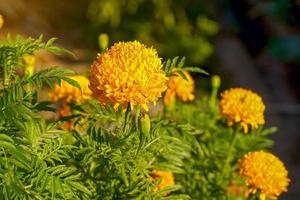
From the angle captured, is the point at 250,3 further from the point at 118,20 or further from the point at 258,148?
the point at 258,148

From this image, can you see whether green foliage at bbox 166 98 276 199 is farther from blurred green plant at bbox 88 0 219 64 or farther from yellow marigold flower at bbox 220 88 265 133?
blurred green plant at bbox 88 0 219 64

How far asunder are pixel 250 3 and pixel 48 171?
505 cm

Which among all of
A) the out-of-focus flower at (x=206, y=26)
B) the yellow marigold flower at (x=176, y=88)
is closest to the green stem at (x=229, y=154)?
the yellow marigold flower at (x=176, y=88)

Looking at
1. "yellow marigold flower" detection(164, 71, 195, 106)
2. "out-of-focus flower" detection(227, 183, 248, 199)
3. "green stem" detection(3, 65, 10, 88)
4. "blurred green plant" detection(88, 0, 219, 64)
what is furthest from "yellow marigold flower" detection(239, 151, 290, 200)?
"blurred green plant" detection(88, 0, 219, 64)

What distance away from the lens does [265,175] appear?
2242 mm

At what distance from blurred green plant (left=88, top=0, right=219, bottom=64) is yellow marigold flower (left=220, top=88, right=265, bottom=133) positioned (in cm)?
377

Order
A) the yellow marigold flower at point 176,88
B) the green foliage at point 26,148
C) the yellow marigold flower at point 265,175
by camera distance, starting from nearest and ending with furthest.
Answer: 1. the green foliage at point 26,148
2. the yellow marigold flower at point 265,175
3. the yellow marigold flower at point 176,88

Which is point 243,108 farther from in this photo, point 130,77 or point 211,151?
point 130,77

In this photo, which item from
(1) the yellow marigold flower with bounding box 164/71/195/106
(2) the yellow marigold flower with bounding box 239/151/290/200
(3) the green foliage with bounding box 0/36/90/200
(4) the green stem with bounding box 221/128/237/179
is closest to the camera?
(3) the green foliage with bounding box 0/36/90/200

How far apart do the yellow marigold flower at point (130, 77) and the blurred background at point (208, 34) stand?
11.3 ft

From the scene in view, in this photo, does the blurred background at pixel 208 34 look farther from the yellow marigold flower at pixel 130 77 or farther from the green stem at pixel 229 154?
the yellow marigold flower at pixel 130 77

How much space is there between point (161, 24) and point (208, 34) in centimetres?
43

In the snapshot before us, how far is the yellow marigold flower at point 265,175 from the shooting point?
2.24m

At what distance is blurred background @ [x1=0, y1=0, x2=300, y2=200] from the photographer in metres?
5.74
